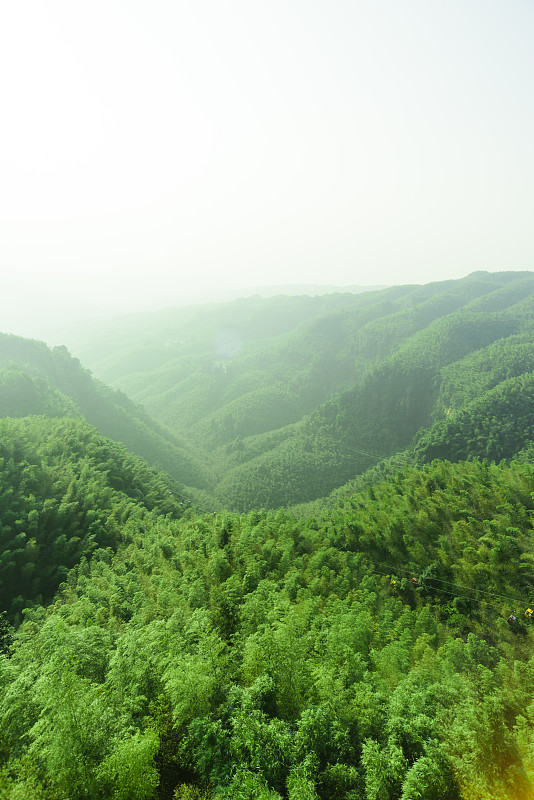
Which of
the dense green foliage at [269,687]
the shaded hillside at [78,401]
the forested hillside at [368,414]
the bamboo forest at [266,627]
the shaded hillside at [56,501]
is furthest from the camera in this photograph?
the shaded hillside at [78,401]

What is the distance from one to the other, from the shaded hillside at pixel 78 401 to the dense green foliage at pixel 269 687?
79.0 meters

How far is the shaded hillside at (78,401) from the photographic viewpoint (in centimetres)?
9850

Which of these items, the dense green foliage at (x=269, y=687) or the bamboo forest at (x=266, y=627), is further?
the bamboo forest at (x=266, y=627)

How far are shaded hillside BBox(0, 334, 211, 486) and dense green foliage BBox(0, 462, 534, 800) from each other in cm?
7903

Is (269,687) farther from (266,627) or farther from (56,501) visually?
(56,501)

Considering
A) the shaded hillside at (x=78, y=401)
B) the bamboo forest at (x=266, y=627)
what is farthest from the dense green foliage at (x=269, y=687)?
the shaded hillside at (x=78, y=401)

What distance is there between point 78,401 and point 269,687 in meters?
131

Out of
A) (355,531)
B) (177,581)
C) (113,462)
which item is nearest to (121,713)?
(177,581)

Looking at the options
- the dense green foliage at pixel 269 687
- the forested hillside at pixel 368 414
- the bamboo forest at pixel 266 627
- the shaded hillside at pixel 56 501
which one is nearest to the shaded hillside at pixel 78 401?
the bamboo forest at pixel 266 627

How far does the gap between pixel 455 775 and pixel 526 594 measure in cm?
3076

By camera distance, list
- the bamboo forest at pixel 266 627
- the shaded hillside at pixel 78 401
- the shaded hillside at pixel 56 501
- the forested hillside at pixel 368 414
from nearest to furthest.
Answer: the bamboo forest at pixel 266 627 → the shaded hillside at pixel 56 501 → the forested hillside at pixel 368 414 → the shaded hillside at pixel 78 401

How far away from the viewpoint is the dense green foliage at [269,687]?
41.1 ft

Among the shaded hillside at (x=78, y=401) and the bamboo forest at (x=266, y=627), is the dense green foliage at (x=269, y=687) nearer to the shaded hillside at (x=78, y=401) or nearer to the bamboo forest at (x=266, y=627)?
the bamboo forest at (x=266, y=627)

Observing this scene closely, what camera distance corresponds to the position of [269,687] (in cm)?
1547
